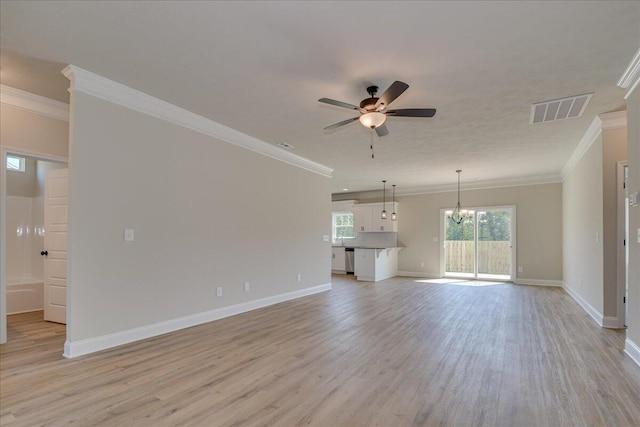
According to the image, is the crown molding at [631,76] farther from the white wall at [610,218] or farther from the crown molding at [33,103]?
the crown molding at [33,103]

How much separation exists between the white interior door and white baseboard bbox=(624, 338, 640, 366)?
6321 mm

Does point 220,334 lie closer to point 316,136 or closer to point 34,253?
point 316,136

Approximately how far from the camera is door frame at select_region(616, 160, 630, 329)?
4.18m

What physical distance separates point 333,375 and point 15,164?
6.25 metres

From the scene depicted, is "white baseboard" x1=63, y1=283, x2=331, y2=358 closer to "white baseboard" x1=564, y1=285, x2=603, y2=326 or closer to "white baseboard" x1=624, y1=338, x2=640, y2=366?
"white baseboard" x1=624, y1=338, x2=640, y2=366

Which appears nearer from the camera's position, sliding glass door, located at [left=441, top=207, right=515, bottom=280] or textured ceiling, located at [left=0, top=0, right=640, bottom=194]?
textured ceiling, located at [left=0, top=0, right=640, bottom=194]

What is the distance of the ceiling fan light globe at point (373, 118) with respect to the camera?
3.18 meters

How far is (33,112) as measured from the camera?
12.7 ft

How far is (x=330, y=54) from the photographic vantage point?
2758 millimetres

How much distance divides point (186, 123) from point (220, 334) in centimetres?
265

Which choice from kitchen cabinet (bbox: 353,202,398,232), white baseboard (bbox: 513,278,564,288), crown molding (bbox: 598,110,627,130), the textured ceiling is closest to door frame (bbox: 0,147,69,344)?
the textured ceiling

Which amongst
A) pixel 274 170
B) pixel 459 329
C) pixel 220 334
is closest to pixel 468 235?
pixel 459 329

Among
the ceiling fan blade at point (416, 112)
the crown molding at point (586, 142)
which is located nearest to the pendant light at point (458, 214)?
the crown molding at point (586, 142)

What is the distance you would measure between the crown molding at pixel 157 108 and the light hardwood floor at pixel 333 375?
2571 mm
